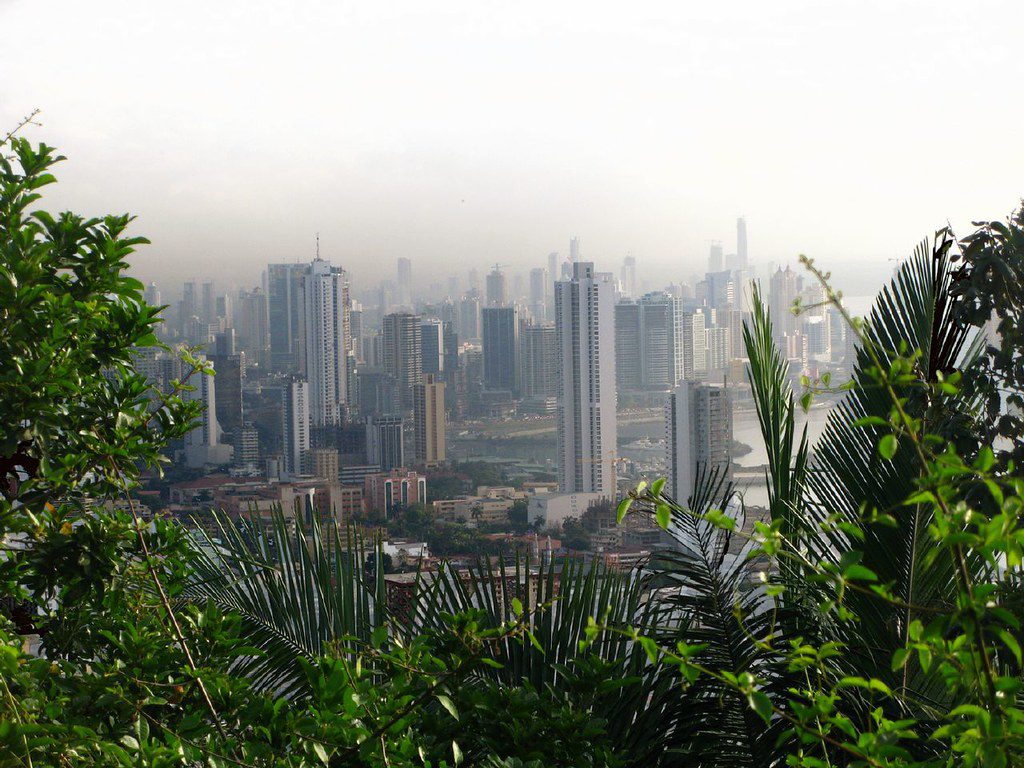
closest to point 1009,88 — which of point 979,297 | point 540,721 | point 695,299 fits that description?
point 979,297

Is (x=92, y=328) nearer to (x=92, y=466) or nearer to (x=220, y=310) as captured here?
(x=92, y=466)

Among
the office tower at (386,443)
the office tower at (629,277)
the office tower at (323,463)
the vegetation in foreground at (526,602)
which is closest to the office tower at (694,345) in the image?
the office tower at (629,277)

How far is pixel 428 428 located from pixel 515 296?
5021 mm

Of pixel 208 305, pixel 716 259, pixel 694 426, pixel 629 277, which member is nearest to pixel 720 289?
pixel 716 259

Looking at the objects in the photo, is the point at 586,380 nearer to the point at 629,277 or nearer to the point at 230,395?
the point at 629,277

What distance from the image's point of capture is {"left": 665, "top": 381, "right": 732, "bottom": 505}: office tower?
19.9 feet

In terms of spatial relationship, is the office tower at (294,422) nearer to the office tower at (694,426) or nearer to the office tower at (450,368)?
the office tower at (450,368)

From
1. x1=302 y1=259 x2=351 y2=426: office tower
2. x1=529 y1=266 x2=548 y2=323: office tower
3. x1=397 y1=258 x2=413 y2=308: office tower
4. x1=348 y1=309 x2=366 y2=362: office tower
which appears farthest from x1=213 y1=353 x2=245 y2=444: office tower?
x1=397 y1=258 x2=413 y2=308: office tower

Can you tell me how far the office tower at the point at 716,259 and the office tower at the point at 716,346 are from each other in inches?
58.7

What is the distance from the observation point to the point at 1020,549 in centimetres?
56

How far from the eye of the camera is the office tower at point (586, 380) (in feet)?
36.0

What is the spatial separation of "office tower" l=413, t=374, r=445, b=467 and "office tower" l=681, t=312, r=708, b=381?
3.26 m

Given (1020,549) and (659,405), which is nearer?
(1020,549)

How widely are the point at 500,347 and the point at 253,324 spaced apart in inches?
152
